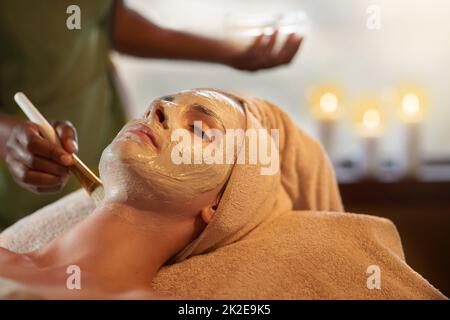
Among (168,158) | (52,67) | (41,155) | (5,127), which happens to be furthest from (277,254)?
(52,67)

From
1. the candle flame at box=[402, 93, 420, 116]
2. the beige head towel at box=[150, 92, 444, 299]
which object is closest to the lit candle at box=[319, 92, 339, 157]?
the candle flame at box=[402, 93, 420, 116]

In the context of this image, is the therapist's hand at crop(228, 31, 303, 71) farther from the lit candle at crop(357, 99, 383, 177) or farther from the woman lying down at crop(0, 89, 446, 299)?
the lit candle at crop(357, 99, 383, 177)

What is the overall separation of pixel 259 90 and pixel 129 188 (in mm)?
608

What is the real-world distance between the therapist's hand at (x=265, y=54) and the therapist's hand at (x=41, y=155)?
1.24 ft

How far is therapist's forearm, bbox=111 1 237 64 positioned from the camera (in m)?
1.28

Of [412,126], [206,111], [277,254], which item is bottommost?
[277,254]

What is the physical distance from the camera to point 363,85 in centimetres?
152

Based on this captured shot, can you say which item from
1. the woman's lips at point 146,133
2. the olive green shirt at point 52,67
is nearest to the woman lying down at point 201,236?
the woman's lips at point 146,133

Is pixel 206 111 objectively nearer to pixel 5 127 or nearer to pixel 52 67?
pixel 5 127

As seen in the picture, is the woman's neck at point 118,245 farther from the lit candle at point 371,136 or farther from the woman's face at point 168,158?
the lit candle at point 371,136

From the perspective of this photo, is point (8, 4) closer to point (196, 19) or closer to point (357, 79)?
point (196, 19)

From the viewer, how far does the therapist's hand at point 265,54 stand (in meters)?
1.17

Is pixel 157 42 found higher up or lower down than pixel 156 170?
higher up

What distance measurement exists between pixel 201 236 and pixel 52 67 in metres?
0.56
